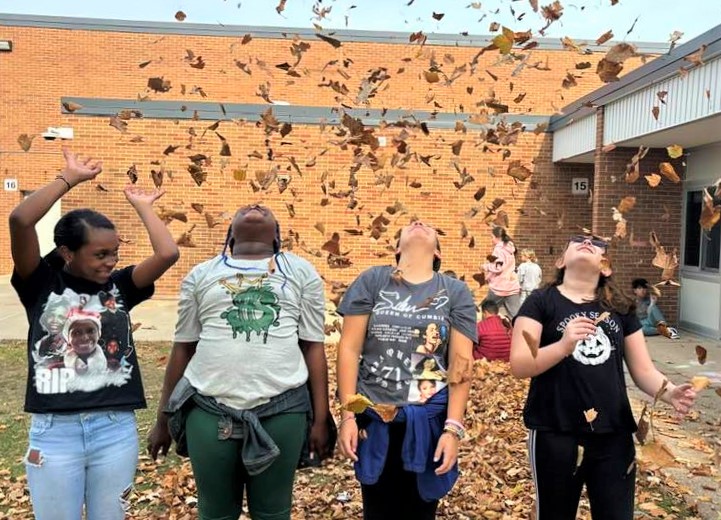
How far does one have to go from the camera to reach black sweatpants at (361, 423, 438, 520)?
8.52 ft

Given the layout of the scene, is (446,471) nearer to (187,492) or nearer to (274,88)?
(187,492)

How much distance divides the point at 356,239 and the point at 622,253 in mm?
4987

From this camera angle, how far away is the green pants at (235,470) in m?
2.35

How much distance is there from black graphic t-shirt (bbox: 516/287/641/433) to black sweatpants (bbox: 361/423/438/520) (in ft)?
1.83

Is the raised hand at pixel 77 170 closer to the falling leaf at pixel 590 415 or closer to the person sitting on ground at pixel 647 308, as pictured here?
the falling leaf at pixel 590 415

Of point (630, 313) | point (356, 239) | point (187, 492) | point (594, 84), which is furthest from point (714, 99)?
point (594, 84)

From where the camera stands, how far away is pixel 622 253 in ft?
35.5

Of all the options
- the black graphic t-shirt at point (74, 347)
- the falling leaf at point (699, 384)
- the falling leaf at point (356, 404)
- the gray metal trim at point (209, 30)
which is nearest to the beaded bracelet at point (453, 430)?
the falling leaf at point (356, 404)

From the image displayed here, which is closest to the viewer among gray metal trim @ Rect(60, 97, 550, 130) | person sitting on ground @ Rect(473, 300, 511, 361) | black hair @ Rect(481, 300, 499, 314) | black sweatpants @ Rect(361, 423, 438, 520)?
black sweatpants @ Rect(361, 423, 438, 520)

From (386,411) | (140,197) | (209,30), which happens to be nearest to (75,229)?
(140,197)

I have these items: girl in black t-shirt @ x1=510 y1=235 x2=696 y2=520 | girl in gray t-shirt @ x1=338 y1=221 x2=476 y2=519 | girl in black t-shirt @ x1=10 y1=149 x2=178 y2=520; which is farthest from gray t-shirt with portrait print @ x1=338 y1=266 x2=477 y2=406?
girl in black t-shirt @ x1=10 y1=149 x2=178 y2=520

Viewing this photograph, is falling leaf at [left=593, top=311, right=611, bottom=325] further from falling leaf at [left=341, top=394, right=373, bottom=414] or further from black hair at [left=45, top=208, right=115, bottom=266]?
black hair at [left=45, top=208, right=115, bottom=266]

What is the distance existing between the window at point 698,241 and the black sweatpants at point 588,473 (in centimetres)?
848

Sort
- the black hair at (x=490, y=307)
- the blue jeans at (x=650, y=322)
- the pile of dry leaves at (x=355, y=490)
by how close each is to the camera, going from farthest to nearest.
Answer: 1. the blue jeans at (x=650, y=322)
2. the black hair at (x=490, y=307)
3. the pile of dry leaves at (x=355, y=490)
